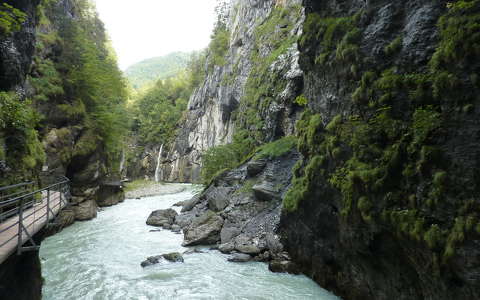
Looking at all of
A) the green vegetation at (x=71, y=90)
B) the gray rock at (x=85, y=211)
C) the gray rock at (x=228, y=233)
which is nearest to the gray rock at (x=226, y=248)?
the gray rock at (x=228, y=233)

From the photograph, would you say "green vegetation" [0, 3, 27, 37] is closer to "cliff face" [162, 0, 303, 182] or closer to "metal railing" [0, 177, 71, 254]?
"metal railing" [0, 177, 71, 254]

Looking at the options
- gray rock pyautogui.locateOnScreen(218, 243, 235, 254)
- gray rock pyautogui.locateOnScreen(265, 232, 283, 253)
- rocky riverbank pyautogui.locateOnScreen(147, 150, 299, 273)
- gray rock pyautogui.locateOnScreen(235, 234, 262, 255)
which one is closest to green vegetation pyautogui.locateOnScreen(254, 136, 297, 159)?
rocky riverbank pyautogui.locateOnScreen(147, 150, 299, 273)

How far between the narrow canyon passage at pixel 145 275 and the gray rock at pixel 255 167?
198 inches

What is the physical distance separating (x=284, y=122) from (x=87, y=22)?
25718 millimetres

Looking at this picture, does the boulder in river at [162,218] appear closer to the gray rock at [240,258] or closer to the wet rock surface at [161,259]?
the wet rock surface at [161,259]

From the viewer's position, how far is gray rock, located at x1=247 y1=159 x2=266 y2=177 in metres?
15.4

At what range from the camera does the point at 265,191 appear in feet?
44.0

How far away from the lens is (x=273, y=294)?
7.76m

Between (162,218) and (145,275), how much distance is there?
7471mm

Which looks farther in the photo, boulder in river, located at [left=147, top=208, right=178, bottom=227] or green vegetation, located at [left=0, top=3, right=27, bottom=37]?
boulder in river, located at [left=147, top=208, right=178, bottom=227]

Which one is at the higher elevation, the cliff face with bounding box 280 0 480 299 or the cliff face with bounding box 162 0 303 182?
the cliff face with bounding box 162 0 303 182

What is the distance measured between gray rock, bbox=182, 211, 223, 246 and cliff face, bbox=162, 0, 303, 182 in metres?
7.99

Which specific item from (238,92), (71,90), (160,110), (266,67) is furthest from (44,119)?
(160,110)

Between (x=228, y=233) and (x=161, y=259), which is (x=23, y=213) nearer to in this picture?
(x=161, y=259)
